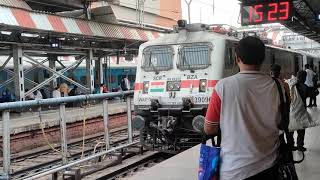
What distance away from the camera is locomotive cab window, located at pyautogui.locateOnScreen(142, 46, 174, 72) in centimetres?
1067

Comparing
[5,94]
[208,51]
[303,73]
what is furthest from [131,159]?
[5,94]

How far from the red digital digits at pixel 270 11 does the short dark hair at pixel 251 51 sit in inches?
314

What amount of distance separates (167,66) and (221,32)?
1.60m

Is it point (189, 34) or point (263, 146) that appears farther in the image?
point (189, 34)

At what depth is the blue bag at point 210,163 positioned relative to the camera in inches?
111

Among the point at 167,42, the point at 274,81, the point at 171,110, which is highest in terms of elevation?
the point at 167,42

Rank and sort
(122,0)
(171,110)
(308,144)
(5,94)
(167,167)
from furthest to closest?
(122,0)
(5,94)
(171,110)
(308,144)
(167,167)

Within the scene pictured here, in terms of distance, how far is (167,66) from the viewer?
10.6 metres

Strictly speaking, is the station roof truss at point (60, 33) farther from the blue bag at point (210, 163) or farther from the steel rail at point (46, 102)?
the blue bag at point (210, 163)

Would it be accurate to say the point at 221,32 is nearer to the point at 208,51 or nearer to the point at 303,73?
the point at 208,51

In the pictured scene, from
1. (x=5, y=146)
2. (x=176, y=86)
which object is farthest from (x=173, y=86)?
(x=5, y=146)

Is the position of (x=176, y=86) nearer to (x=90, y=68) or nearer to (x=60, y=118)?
(x=60, y=118)

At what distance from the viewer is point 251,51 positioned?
2900 millimetres

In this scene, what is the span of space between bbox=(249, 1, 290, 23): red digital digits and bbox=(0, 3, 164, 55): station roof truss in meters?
6.62
